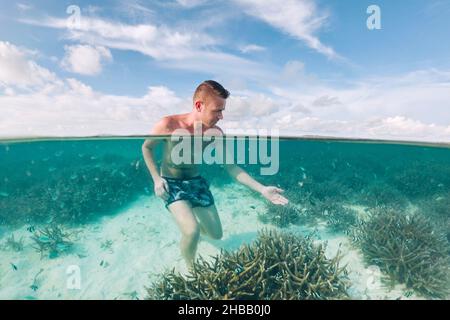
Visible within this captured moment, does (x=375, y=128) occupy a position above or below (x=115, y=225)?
above

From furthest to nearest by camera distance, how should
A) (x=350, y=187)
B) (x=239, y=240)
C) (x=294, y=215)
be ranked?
(x=350, y=187) → (x=294, y=215) → (x=239, y=240)

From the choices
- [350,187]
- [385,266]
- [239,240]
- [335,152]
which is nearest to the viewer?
[385,266]

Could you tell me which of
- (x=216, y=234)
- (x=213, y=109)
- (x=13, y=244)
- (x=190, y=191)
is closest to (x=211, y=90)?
(x=213, y=109)

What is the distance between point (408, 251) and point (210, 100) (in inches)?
232

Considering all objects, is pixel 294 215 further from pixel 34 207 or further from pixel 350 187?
pixel 34 207

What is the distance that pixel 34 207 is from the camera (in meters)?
10.8

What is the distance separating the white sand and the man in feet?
6.20

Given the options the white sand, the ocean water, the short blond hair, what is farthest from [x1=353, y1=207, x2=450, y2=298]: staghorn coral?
the short blond hair

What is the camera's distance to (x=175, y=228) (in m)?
9.34

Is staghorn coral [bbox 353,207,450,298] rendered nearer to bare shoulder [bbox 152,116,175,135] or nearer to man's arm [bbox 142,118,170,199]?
man's arm [bbox 142,118,170,199]

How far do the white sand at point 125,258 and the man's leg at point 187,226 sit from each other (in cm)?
147

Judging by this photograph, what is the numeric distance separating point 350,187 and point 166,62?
10.7 m

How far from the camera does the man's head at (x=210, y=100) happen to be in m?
4.91

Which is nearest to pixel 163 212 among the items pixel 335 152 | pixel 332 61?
pixel 332 61
